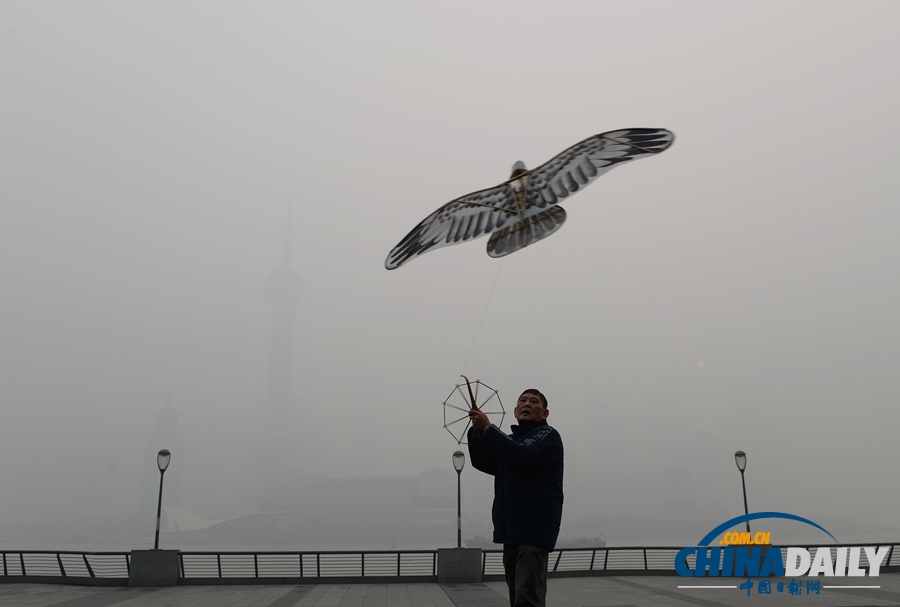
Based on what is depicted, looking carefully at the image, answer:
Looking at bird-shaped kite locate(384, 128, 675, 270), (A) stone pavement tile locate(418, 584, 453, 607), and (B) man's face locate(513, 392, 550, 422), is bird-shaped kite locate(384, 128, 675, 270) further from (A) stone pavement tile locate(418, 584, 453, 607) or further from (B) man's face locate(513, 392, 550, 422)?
(A) stone pavement tile locate(418, 584, 453, 607)

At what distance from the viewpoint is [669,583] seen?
16.9m

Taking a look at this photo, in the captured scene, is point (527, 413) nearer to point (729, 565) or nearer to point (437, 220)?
point (437, 220)

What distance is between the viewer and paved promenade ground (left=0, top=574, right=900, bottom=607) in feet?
41.3

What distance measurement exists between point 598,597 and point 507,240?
1073 centimetres

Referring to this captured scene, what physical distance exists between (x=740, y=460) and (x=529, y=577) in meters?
21.1

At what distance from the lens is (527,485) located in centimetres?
408

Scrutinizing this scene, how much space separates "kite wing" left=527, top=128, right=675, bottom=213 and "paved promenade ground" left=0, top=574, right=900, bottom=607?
→ 9558 mm

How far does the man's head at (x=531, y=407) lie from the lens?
14.6 feet

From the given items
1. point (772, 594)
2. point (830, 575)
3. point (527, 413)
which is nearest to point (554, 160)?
point (527, 413)

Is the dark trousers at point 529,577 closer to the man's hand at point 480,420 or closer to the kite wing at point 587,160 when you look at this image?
the man's hand at point 480,420

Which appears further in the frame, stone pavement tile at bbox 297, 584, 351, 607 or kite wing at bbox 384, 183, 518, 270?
stone pavement tile at bbox 297, 584, 351, 607

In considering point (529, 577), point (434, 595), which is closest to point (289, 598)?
point (434, 595)

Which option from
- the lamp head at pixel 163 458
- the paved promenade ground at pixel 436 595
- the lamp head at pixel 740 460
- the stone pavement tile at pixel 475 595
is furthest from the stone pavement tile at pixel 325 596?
the lamp head at pixel 740 460

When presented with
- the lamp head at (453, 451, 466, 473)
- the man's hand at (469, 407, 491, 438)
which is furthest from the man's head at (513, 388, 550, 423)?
the lamp head at (453, 451, 466, 473)
